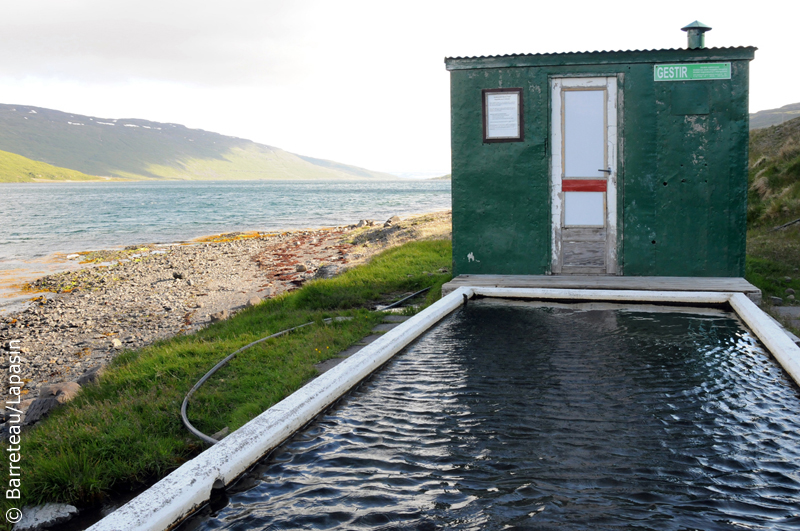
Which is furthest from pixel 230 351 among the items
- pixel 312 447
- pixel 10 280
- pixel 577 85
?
pixel 10 280

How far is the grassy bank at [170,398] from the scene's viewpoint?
12.0 ft

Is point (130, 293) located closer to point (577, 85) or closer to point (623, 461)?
point (577, 85)

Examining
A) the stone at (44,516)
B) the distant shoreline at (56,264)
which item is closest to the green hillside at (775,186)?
the stone at (44,516)

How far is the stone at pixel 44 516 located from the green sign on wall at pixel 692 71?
27.3 feet

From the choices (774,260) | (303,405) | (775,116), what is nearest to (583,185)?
(774,260)

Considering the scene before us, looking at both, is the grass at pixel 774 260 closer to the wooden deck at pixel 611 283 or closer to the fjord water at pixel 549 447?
the wooden deck at pixel 611 283

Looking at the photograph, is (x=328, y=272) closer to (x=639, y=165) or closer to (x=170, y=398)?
(x=639, y=165)

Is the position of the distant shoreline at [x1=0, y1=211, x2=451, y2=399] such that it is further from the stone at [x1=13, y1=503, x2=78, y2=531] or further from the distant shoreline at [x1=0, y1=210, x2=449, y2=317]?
the stone at [x1=13, y1=503, x2=78, y2=531]

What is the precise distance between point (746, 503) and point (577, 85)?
21.6ft

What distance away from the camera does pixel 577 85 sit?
325 inches

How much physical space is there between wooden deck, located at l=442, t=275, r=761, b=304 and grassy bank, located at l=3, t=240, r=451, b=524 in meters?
0.91

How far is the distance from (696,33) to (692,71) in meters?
1.10

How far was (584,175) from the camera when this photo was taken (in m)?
8.45

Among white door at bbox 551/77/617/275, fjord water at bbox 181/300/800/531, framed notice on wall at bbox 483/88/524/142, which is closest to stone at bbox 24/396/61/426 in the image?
fjord water at bbox 181/300/800/531
